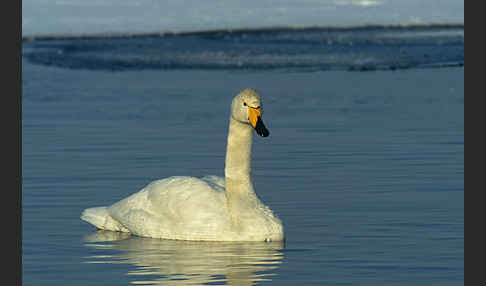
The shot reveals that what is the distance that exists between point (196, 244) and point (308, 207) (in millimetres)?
2098

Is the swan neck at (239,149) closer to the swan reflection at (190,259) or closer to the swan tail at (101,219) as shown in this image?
the swan reflection at (190,259)

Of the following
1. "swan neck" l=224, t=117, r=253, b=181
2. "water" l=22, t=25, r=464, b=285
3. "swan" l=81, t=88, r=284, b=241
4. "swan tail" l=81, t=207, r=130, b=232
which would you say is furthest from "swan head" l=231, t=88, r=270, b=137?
"swan tail" l=81, t=207, r=130, b=232

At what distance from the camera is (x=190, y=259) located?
11.1 meters

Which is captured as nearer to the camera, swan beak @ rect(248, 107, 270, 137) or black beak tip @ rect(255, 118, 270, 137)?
black beak tip @ rect(255, 118, 270, 137)

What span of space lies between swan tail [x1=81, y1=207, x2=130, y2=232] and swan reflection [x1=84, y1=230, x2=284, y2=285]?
0.15 meters

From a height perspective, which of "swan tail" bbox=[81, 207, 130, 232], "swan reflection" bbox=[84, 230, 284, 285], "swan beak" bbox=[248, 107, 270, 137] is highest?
"swan beak" bbox=[248, 107, 270, 137]

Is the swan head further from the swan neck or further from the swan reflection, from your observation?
the swan reflection

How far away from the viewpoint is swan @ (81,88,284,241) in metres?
12.2

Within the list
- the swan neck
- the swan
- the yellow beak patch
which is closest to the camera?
the swan

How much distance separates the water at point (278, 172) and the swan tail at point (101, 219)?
0.12m

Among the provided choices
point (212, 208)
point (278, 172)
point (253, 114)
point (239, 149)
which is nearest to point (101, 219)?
point (212, 208)

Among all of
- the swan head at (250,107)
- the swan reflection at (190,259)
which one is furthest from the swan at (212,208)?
the swan reflection at (190,259)

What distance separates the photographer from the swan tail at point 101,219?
513 inches

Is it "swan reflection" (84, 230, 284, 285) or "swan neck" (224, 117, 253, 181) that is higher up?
"swan neck" (224, 117, 253, 181)
